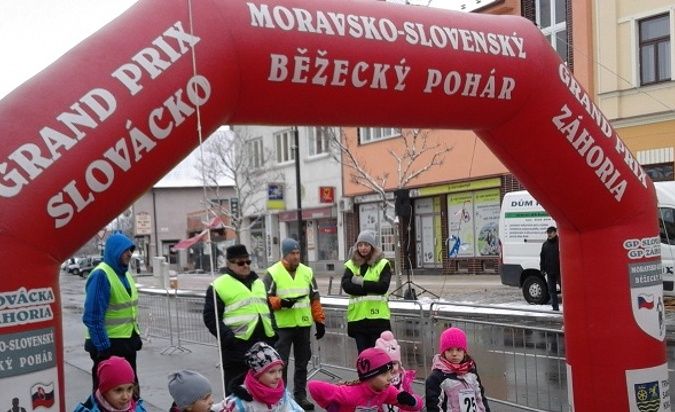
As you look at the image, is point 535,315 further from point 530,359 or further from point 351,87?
point 351,87

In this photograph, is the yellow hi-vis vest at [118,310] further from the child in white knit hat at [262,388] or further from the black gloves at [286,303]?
the child in white knit hat at [262,388]

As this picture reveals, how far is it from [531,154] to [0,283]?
11.4ft

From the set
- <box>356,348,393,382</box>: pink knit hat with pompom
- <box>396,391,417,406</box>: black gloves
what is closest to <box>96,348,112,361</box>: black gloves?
<box>356,348,393,382</box>: pink knit hat with pompom

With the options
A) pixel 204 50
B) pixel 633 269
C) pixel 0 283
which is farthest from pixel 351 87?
pixel 633 269

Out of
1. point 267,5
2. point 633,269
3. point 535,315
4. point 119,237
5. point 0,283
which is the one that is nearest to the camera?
point 0,283

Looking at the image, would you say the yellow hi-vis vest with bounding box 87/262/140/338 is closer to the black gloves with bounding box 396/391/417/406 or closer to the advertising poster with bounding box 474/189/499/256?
the black gloves with bounding box 396/391/417/406

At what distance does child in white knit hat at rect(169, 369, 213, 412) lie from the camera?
12.8ft

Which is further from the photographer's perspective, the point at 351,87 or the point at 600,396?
the point at 600,396

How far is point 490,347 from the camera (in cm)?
766

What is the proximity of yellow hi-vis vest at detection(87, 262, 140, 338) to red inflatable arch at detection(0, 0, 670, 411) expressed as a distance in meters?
2.40

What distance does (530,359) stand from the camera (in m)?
7.24

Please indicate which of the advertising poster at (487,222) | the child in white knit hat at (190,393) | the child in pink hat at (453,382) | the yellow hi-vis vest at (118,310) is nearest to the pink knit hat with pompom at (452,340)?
the child in pink hat at (453,382)

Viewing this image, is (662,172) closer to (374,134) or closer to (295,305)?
(374,134)

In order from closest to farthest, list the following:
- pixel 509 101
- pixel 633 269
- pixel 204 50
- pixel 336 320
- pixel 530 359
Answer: pixel 204 50, pixel 509 101, pixel 633 269, pixel 530 359, pixel 336 320
